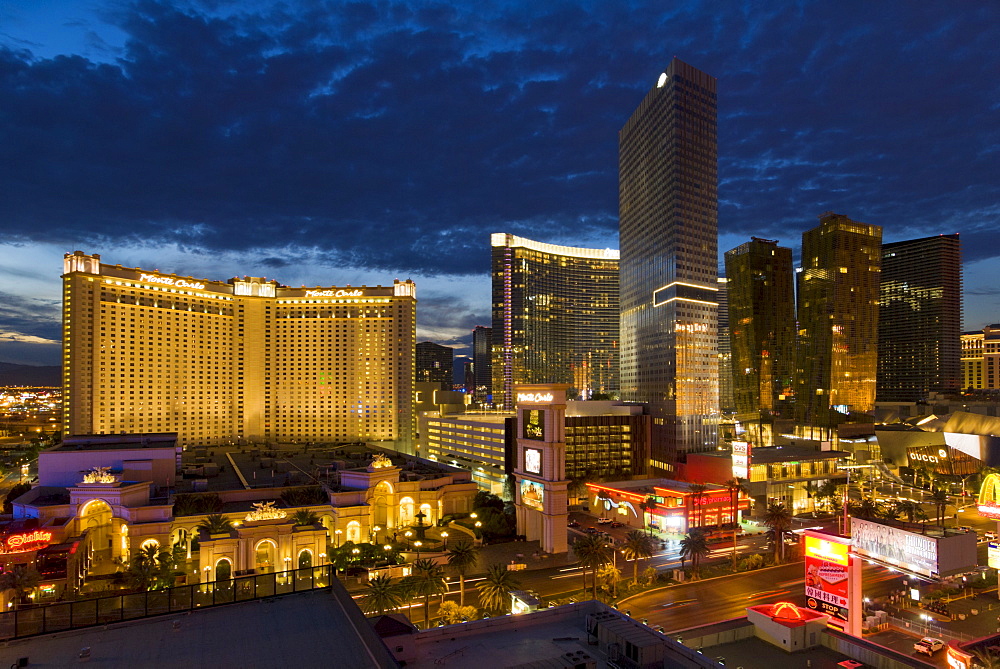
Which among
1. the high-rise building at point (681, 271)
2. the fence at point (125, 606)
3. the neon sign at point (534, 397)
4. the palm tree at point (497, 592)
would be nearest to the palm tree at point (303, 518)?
the palm tree at point (497, 592)

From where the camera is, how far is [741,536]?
254 ft

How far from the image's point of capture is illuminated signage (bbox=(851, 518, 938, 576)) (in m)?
41.3

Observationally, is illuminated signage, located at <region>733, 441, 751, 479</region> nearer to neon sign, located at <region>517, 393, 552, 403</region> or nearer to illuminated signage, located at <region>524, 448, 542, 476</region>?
illuminated signage, located at <region>524, 448, 542, 476</region>

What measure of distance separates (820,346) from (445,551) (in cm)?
15473

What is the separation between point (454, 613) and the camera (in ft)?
139

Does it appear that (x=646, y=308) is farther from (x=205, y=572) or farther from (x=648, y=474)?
(x=205, y=572)

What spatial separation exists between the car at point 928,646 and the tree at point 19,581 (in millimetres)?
64620

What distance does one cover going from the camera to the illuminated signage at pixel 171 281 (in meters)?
133

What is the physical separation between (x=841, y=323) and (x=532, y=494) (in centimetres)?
14516

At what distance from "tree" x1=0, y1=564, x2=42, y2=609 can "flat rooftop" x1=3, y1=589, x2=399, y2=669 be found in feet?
104

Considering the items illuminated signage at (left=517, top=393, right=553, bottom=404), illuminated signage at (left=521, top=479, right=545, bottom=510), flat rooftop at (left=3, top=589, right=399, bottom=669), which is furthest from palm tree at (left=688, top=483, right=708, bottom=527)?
flat rooftop at (left=3, top=589, right=399, bottom=669)

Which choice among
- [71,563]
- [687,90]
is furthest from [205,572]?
[687,90]

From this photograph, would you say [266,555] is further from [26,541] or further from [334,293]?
[334,293]

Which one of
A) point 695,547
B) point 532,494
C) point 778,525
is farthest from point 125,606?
point 778,525
